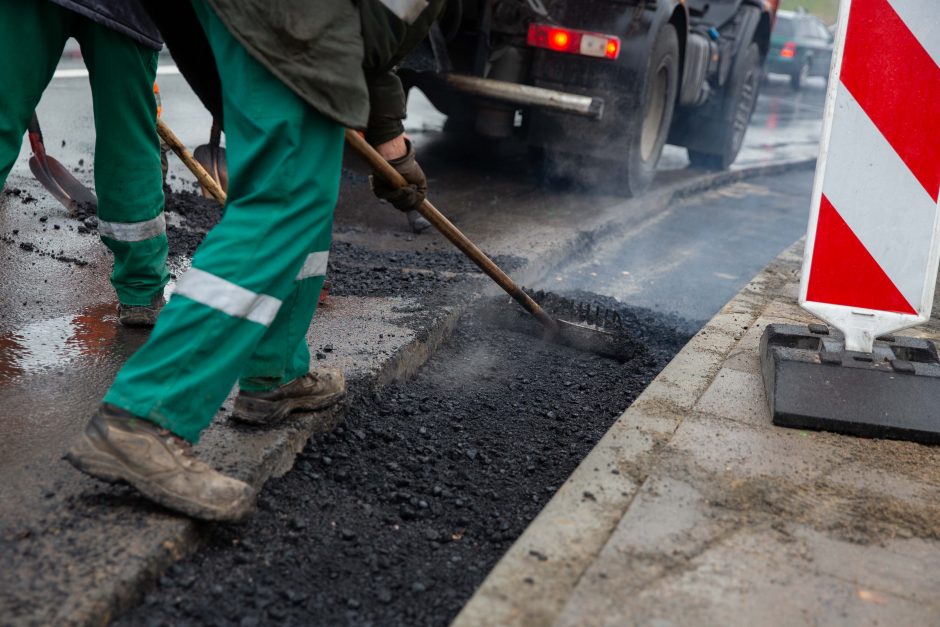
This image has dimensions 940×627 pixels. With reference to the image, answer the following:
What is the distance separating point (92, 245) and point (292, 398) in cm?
177

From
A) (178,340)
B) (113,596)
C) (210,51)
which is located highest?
(210,51)

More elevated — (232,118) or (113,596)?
(232,118)

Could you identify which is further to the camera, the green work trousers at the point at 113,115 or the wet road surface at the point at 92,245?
the green work trousers at the point at 113,115

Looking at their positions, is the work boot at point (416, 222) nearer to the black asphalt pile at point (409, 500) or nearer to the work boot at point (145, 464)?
the black asphalt pile at point (409, 500)

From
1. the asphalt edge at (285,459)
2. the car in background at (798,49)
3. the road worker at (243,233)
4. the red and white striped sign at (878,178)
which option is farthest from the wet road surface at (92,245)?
the car in background at (798,49)

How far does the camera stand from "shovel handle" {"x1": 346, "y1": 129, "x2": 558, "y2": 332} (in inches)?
100

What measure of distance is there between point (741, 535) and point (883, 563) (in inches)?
11.2

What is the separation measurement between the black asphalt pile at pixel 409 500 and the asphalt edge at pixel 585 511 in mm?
219

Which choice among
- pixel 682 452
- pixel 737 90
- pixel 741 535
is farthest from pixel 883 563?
pixel 737 90

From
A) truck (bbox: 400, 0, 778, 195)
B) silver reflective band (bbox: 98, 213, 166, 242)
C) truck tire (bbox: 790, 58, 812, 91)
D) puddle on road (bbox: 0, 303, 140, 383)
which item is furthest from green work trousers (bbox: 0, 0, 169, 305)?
truck tire (bbox: 790, 58, 812, 91)

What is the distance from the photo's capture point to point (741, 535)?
1979mm

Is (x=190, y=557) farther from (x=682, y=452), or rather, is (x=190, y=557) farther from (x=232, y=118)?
(x=682, y=452)

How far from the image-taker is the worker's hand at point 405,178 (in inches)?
108

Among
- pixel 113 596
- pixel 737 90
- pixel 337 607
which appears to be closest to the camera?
pixel 113 596
